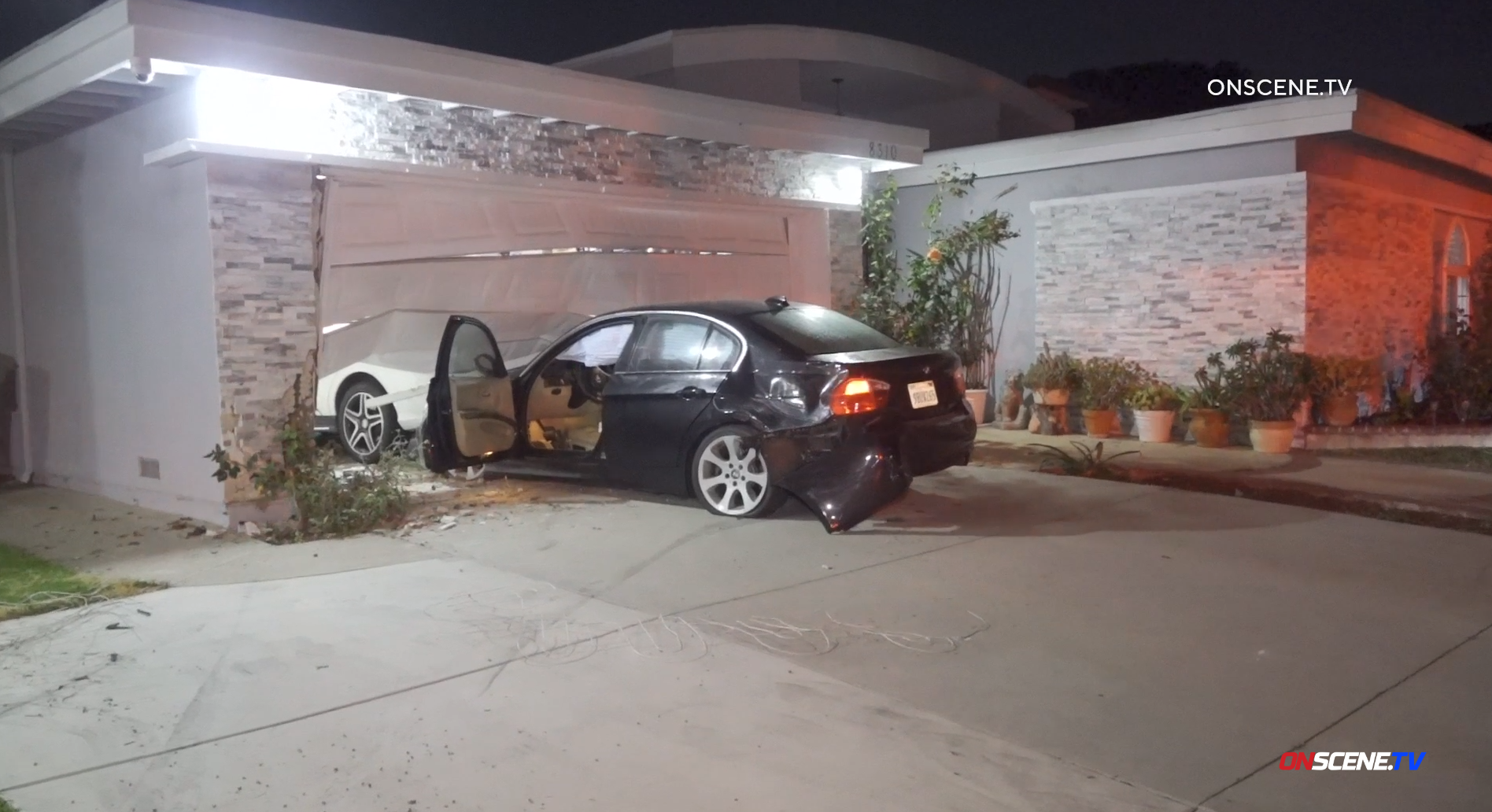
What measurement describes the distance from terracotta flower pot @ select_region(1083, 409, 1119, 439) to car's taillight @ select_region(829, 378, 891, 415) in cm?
520

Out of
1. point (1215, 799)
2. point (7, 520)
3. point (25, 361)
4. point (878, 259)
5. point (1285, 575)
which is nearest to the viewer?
point (1215, 799)

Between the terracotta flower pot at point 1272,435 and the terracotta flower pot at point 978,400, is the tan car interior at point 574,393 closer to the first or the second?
the terracotta flower pot at point 978,400

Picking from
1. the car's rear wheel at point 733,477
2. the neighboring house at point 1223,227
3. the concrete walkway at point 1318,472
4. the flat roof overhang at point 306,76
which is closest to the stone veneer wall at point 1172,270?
the neighboring house at point 1223,227

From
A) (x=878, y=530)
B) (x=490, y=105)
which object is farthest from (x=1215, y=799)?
(x=490, y=105)

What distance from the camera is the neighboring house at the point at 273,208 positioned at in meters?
7.48

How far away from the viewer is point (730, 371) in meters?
7.66

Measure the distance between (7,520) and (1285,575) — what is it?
8.43 m

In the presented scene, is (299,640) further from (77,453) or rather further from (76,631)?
(77,453)

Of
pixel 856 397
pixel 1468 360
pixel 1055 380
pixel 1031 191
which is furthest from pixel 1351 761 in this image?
pixel 1468 360

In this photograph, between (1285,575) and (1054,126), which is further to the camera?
(1054,126)

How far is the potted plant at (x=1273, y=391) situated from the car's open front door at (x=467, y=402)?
6.74 m

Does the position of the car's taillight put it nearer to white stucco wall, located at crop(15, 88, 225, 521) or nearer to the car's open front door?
the car's open front door

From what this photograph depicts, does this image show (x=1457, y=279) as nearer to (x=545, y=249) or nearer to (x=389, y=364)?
(x=545, y=249)

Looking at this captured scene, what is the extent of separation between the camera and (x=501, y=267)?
9.41 m
